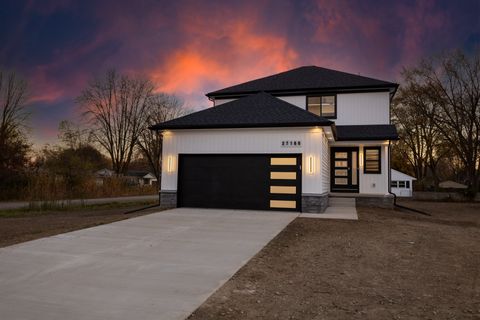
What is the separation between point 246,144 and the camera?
13.2 meters

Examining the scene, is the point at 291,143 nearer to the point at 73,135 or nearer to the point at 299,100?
the point at 299,100

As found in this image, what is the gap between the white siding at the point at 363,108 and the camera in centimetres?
1783

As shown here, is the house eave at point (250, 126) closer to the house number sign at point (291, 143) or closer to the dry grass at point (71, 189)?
the house number sign at point (291, 143)

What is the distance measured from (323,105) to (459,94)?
1483 cm

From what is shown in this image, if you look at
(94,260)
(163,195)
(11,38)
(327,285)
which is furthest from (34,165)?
(327,285)

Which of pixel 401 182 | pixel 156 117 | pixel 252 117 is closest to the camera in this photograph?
pixel 252 117

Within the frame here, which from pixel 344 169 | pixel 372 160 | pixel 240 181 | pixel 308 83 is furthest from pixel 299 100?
pixel 240 181

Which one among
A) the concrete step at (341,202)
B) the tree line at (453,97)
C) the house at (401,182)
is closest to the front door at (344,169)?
the concrete step at (341,202)

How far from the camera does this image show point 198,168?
45.0 ft

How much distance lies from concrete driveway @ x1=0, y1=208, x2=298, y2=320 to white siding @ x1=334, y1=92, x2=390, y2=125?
1101cm

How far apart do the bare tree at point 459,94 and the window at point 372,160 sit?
1290cm

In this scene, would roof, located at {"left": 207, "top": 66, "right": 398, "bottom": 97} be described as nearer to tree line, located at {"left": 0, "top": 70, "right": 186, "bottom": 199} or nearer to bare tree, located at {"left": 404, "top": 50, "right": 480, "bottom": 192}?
bare tree, located at {"left": 404, "top": 50, "right": 480, "bottom": 192}

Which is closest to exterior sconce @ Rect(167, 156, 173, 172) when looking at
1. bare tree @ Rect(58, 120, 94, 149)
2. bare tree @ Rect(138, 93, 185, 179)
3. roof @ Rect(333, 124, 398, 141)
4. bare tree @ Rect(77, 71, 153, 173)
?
roof @ Rect(333, 124, 398, 141)

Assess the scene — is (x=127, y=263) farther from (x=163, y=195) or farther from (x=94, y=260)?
(x=163, y=195)
